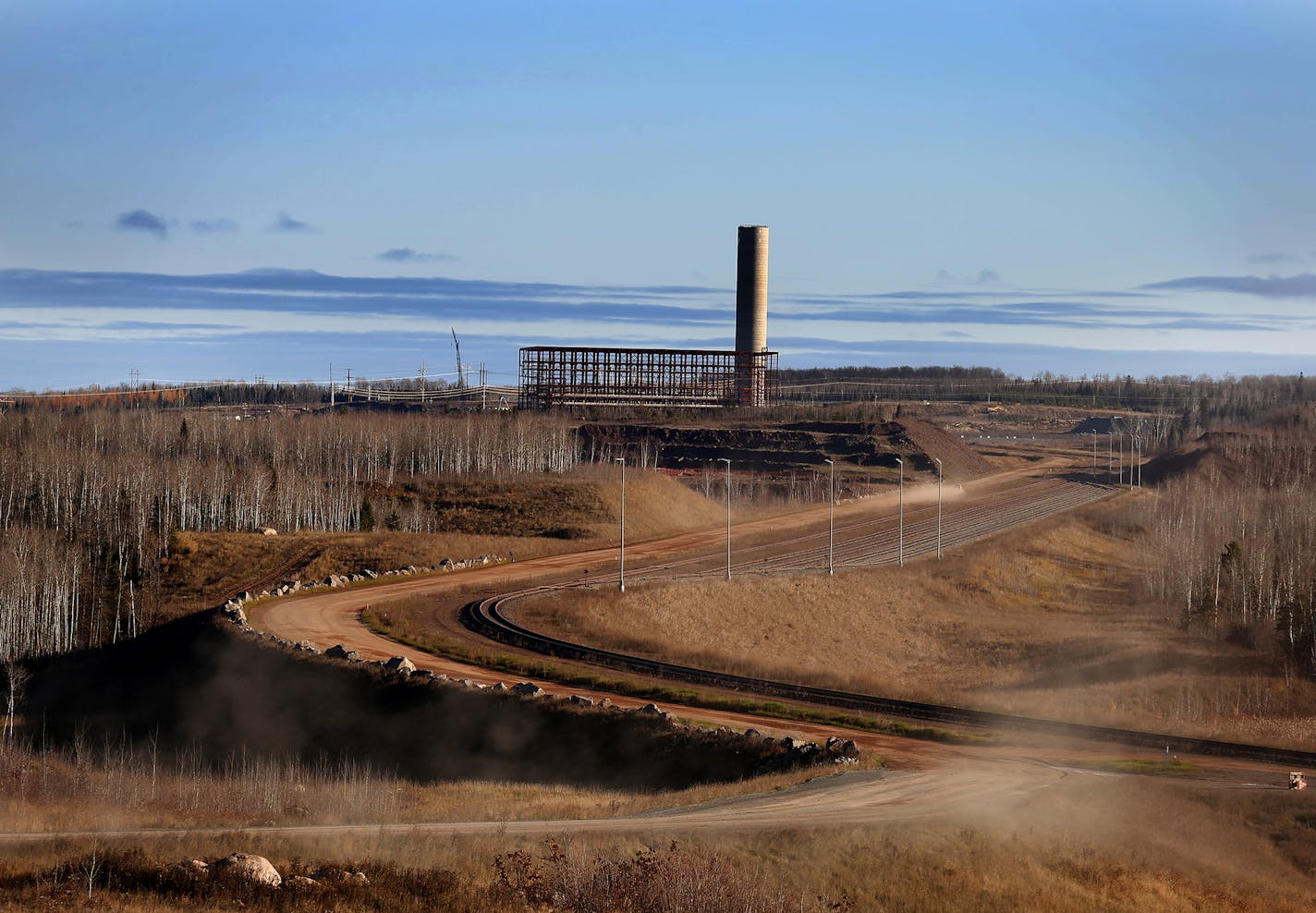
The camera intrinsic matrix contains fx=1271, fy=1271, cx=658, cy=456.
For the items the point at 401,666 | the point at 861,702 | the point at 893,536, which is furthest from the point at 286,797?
the point at 893,536

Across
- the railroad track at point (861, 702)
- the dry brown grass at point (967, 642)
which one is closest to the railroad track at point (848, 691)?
the railroad track at point (861, 702)

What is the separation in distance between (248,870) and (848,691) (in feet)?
97.9

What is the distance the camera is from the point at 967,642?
226 feet

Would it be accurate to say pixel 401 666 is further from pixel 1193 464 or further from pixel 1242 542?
pixel 1193 464

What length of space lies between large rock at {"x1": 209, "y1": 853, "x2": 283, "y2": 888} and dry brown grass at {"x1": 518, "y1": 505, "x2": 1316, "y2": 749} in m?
30.4

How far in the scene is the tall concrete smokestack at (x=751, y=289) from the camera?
16262 centimetres

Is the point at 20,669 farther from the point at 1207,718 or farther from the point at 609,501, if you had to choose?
the point at 1207,718

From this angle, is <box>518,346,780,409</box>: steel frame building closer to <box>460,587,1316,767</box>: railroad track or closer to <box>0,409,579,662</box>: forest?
<box>0,409,579,662</box>: forest

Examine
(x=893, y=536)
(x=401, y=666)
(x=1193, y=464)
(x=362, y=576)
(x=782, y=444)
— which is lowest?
(x=362, y=576)

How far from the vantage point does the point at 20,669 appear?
62219 millimetres

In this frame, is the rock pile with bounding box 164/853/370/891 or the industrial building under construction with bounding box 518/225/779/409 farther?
the industrial building under construction with bounding box 518/225/779/409

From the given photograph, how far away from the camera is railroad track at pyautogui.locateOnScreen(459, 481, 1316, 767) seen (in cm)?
4278

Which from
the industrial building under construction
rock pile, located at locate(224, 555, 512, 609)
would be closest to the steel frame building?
the industrial building under construction

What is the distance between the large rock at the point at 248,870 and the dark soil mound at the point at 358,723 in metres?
15.8
